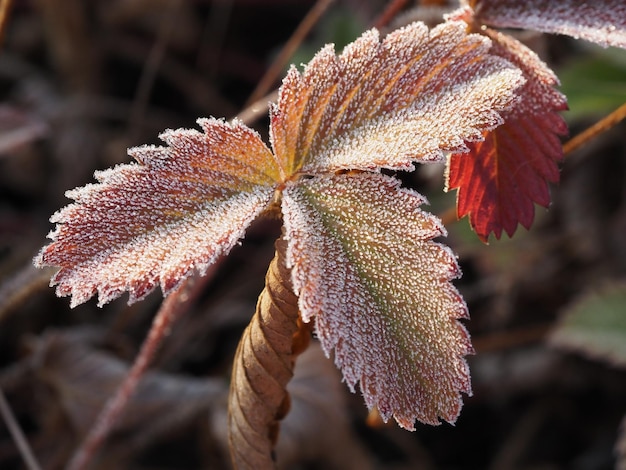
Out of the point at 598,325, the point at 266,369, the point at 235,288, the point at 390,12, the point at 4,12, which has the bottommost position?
the point at 598,325

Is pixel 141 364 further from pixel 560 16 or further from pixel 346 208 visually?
pixel 560 16

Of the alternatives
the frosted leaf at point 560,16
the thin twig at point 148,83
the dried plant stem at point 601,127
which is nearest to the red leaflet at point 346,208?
the frosted leaf at point 560,16

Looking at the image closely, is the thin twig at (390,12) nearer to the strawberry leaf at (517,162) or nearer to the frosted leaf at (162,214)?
the strawberry leaf at (517,162)

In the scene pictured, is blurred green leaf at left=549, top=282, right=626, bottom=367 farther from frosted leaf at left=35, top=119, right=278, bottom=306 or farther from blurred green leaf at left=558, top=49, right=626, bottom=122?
frosted leaf at left=35, top=119, right=278, bottom=306

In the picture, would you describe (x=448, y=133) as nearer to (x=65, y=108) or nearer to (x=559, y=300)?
(x=559, y=300)

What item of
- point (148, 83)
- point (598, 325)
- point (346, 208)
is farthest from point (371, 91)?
point (148, 83)

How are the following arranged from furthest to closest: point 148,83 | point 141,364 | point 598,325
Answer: point 148,83
point 598,325
point 141,364
